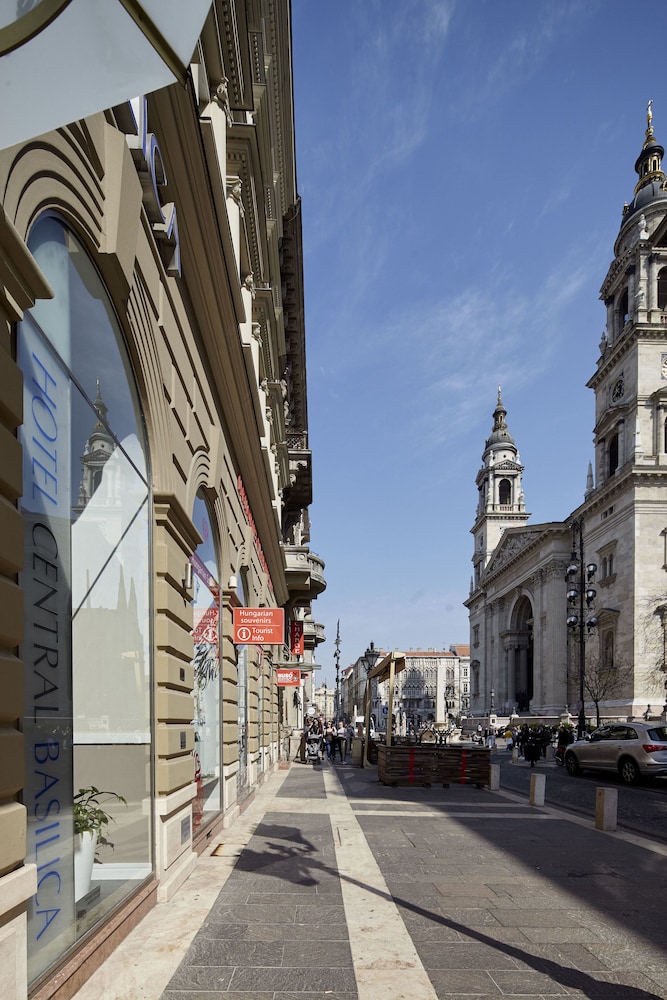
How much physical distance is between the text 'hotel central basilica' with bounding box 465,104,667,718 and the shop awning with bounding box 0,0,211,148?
1346 inches

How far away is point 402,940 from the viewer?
5.90 meters

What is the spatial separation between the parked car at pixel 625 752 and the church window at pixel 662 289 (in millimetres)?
43902

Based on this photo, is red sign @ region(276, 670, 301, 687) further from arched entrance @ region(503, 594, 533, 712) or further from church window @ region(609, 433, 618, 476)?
arched entrance @ region(503, 594, 533, 712)

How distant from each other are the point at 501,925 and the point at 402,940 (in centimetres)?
101

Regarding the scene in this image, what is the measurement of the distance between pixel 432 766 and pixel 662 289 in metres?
51.5

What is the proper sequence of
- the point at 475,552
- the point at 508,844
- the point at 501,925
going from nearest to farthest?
the point at 501,925
the point at 508,844
the point at 475,552

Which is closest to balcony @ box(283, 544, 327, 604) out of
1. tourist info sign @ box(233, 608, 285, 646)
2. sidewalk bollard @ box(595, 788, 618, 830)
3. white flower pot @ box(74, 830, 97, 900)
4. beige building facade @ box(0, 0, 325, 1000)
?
tourist info sign @ box(233, 608, 285, 646)

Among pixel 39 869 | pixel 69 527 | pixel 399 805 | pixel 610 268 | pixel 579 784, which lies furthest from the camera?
pixel 610 268

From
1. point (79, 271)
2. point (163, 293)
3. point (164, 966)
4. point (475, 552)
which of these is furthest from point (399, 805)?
point (475, 552)

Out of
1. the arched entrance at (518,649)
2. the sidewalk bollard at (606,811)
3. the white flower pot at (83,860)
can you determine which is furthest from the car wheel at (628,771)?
the arched entrance at (518,649)

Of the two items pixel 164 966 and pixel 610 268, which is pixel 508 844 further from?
pixel 610 268

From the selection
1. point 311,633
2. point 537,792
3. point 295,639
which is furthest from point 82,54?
point 311,633

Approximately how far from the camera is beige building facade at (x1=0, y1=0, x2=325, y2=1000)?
3824mm

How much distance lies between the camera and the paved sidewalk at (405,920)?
16.4ft
